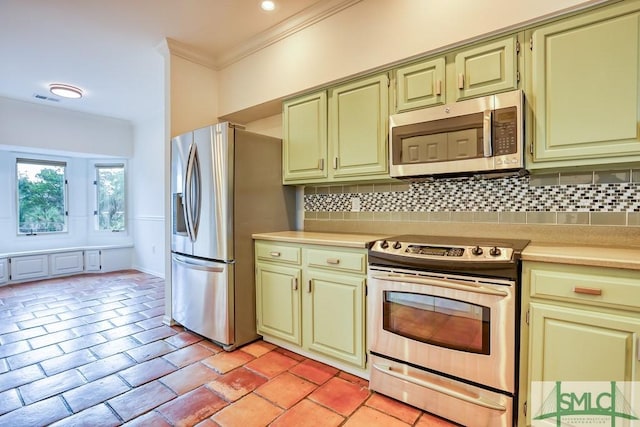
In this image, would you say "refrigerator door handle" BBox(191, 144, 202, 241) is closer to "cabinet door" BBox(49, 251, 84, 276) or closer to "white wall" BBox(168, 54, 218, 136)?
"white wall" BBox(168, 54, 218, 136)

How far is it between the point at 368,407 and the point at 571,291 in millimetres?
1227

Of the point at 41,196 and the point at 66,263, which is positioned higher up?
the point at 41,196

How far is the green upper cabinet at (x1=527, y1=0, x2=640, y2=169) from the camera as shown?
1586mm

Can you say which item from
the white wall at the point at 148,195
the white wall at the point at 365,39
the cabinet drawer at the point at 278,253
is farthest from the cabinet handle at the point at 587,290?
the white wall at the point at 148,195

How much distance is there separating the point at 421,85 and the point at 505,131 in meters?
0.64

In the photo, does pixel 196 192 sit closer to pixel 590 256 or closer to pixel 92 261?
pixel 590 256

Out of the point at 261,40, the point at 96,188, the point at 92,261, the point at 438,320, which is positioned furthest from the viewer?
the point at 96,188

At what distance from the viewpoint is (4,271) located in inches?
189

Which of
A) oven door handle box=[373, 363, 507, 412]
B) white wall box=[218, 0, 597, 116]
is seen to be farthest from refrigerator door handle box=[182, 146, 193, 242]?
oven door handle box=[373, 363, 507, 412]

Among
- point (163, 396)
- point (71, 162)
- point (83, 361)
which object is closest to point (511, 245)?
point (163, 396)

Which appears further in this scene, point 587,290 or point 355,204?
point 355,204

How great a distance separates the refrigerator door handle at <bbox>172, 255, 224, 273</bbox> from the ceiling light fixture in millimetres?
2904

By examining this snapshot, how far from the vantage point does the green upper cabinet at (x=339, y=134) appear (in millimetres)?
2377

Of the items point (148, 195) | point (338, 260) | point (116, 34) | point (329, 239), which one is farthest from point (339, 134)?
point (148, 195)
